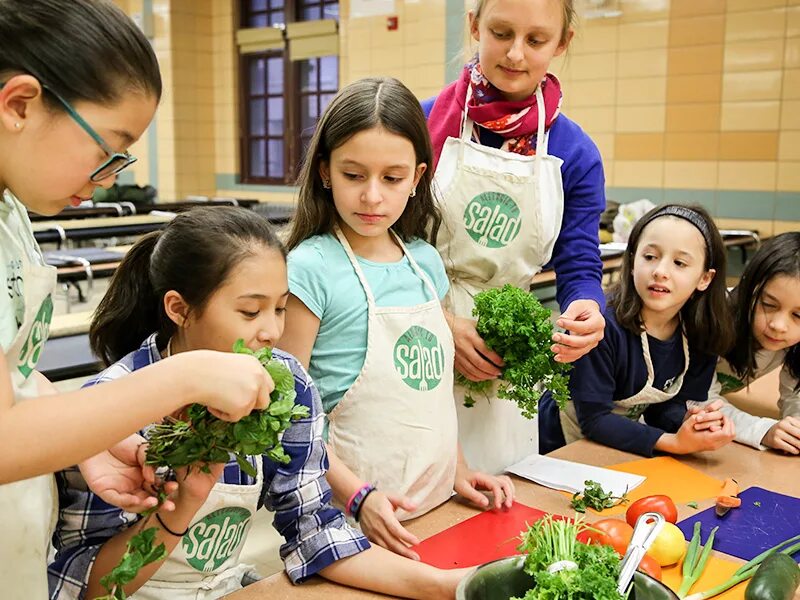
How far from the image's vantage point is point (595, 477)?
196 cm

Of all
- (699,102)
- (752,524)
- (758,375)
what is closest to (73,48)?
(752,524)

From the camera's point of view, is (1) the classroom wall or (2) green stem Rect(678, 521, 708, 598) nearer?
(2) green stem Rect(678, 521, 708, 598)

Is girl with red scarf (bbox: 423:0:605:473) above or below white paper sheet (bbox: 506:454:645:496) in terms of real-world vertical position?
above

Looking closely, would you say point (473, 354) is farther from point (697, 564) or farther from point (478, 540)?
point (697, 564)

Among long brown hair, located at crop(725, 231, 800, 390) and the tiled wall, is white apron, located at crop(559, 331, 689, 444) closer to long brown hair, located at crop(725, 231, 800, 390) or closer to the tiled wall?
long brown hair, located at crop(725, 231, 800, 390)

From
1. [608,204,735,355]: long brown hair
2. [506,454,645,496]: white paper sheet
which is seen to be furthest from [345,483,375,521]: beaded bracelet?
[608,204,735,355]: long brown hair

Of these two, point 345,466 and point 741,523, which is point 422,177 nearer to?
point 345,466

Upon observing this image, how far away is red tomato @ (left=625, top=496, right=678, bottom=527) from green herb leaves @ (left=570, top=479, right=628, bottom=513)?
0.08 meters

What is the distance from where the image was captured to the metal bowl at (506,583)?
1207mm

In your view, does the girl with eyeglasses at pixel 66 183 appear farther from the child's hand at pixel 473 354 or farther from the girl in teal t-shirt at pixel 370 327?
the child's hand at pixel 473 354

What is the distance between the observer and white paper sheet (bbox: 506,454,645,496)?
1.91m

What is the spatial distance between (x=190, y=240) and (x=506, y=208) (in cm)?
95

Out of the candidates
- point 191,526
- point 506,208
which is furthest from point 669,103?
point 191,526

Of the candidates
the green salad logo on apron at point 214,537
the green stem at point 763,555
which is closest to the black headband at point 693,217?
the green stem at point 763,555
